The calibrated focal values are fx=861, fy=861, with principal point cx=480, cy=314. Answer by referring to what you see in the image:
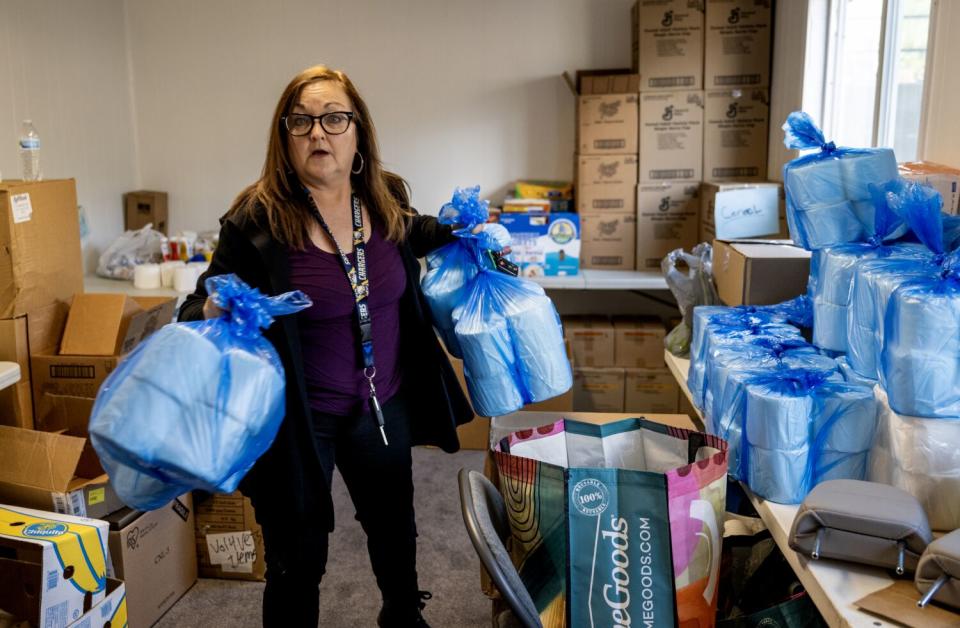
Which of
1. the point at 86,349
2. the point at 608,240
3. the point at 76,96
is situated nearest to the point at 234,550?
the point at 86,349

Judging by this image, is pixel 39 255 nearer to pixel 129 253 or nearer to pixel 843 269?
pixel 129 253

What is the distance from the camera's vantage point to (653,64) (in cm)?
399

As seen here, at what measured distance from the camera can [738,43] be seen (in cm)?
392

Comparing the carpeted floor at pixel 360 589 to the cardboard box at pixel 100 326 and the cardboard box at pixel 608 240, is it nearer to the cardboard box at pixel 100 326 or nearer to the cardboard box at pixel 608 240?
the cardboard box at pixel 100 326

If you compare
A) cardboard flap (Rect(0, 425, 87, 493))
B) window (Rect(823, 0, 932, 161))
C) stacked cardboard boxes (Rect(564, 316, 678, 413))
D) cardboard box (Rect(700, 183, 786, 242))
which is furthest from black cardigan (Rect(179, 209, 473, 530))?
stacked cardboard boxes (Rect(564, 316, 678, 413))

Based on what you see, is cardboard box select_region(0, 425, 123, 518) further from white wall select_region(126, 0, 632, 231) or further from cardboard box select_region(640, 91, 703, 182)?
cardboard box select_region(640, 91, 703, 182)

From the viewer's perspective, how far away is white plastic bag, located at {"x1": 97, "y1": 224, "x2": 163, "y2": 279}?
4.21 meters

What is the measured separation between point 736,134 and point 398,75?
1738 mm

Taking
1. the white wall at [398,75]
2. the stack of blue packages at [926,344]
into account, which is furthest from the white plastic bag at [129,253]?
the stack of blue packages at [926,344]

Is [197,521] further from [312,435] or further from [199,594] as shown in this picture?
[312,435]

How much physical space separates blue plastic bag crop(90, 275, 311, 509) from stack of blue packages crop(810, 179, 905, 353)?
1.14 meters

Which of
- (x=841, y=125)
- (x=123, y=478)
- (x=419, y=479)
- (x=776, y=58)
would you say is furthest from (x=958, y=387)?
(x=776, y=58)

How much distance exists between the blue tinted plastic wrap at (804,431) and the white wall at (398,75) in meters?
2.98

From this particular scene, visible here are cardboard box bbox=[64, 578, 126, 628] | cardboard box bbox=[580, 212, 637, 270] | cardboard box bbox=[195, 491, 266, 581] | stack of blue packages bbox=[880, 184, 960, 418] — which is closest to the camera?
stack of blue packages bbox=[880, 184, 960, 418]
